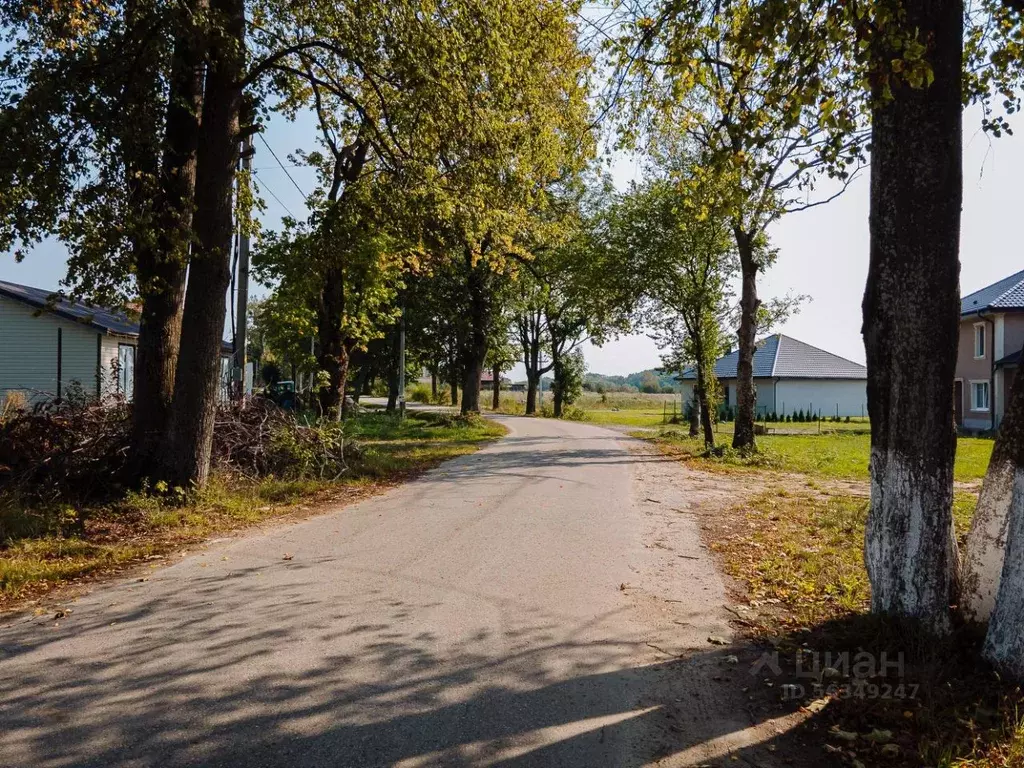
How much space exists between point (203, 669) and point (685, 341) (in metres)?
21.8

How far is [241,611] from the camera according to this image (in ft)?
17.5

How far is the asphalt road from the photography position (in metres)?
3.48

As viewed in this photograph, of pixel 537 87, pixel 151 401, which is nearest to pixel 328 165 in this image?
pixel 537 87

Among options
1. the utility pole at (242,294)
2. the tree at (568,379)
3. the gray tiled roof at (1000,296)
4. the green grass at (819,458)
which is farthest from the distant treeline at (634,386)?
the utility pole at (242,294)

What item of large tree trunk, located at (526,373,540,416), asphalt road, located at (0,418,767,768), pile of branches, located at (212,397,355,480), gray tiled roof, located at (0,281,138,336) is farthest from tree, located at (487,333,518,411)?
asphalt road, located at (0,418,767,768)

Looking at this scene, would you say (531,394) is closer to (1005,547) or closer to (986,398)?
(986,398)

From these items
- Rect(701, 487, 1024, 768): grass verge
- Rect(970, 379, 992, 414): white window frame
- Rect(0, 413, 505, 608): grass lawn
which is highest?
Rect(970, 379, 992, 414): white window frame

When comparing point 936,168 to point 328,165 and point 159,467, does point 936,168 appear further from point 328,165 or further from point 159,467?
point 328,165

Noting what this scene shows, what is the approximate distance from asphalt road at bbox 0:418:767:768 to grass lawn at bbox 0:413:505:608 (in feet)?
2.29

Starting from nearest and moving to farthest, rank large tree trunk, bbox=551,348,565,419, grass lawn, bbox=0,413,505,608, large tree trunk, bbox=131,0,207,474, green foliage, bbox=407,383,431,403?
grass lawn, bbox=0,413,505,608 < large tree trunk, bbox=131,0,207,474 < large tree trunk, bbox=551,348,565,419 < green foliage, bbox=407,383,431,403

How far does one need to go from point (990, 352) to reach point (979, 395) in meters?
2.25

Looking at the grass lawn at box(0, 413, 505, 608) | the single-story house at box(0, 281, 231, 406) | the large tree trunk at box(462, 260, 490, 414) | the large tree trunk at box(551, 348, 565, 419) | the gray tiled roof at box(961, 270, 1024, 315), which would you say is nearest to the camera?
the grass lawn at box(0, 413, 505, 608)

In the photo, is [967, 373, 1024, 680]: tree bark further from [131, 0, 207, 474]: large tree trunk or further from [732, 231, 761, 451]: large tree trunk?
[732, 231, 761, 451]: large tree trunk

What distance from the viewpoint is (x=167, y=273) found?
10023mm
